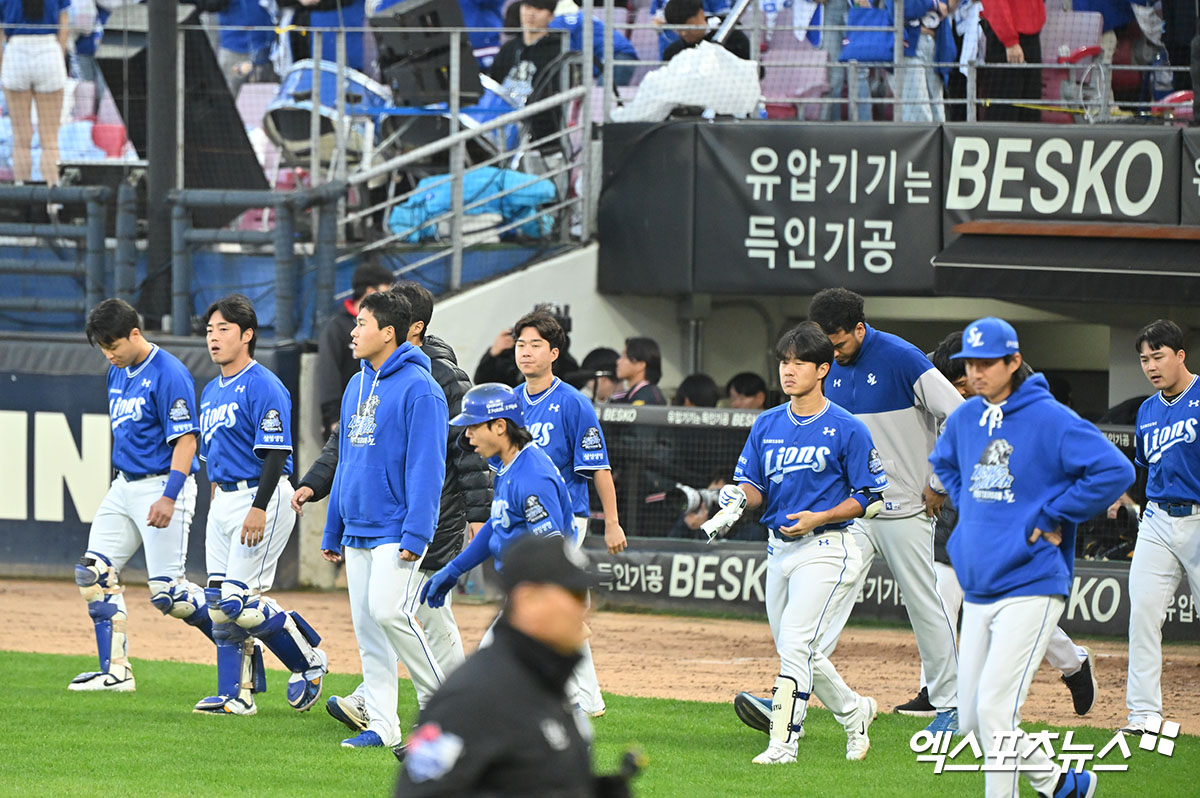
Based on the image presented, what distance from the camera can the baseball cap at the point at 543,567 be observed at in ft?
10.3

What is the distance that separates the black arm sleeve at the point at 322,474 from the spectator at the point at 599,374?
463 cm

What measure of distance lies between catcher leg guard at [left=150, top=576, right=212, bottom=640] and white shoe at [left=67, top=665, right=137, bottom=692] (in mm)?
752

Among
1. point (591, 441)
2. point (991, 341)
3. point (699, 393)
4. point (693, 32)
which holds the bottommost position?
point (699, 393)

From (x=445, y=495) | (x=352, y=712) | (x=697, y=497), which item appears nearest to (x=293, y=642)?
(x=352, y=712)

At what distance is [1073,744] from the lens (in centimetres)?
726

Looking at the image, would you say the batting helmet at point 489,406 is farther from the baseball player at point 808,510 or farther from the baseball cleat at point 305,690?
the baseball cleat at point 305,690

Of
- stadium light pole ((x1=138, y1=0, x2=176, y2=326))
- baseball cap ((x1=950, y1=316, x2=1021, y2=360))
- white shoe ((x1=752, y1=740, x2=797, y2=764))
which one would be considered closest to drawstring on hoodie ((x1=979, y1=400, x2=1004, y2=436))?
baseball cap ((x1=950, y1=316, x2=1021, y2=360))

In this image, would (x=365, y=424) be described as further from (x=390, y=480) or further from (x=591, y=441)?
(x=591, y=441)

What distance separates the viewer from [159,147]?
526 inches

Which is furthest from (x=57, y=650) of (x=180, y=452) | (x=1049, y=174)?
(x=1049, y=174)

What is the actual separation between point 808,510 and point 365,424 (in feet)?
6.20

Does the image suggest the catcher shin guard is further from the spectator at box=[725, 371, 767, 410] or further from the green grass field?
the spectator at box=[725, 371, 767, 410]

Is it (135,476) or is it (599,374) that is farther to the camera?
(599,374)

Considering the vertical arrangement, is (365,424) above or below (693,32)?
below
